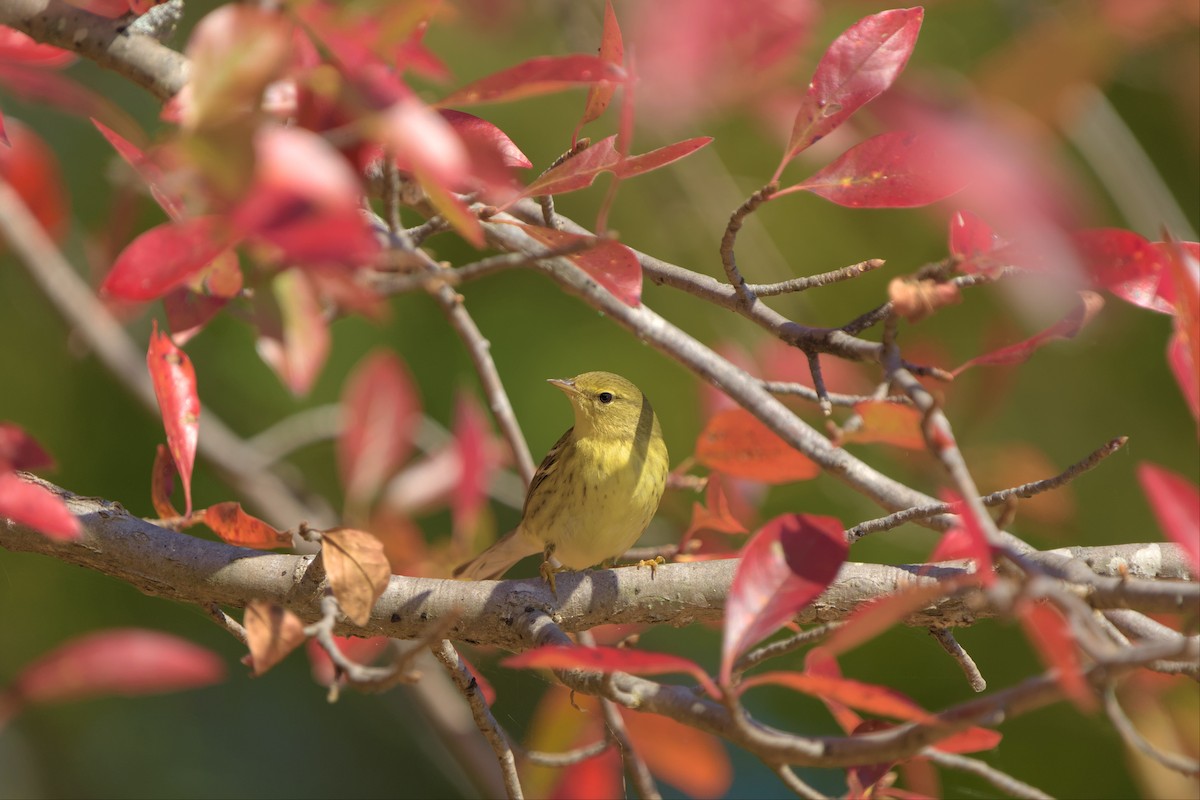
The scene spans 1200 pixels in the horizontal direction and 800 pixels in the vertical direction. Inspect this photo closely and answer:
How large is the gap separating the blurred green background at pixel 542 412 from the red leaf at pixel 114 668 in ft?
5.48

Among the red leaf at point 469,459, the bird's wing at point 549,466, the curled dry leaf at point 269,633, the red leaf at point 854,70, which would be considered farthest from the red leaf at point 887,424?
the bird's wing at point 549,466

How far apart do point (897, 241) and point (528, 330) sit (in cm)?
117

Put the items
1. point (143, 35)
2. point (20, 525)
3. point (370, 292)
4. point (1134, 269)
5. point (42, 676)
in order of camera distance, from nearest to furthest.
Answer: point (370, 292) → point (42, 676) → point (1134, 269) → point (143, 35) → point (20, 525)

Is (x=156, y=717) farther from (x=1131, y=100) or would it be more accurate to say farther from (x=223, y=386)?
(x=1131, y=100)

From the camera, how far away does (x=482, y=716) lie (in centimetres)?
134

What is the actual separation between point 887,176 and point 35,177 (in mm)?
1445

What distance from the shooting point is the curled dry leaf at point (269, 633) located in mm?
1078

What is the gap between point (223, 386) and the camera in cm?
316

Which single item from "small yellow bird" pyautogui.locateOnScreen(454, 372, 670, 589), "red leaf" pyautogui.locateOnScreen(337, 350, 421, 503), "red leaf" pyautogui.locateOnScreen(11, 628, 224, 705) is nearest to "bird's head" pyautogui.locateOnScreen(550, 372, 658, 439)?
"small yellow bird" pyautogui.locateOnScreen(454, 372, 670, 589)

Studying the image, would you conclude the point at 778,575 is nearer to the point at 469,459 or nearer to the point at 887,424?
the point at 887,424

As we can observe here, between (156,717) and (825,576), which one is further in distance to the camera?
(156,717)

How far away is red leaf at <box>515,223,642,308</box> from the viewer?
45.0 inches

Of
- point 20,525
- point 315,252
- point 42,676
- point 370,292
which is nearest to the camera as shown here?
point 315,252

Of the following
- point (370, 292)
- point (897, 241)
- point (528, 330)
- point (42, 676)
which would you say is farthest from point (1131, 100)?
point (42, 676)
